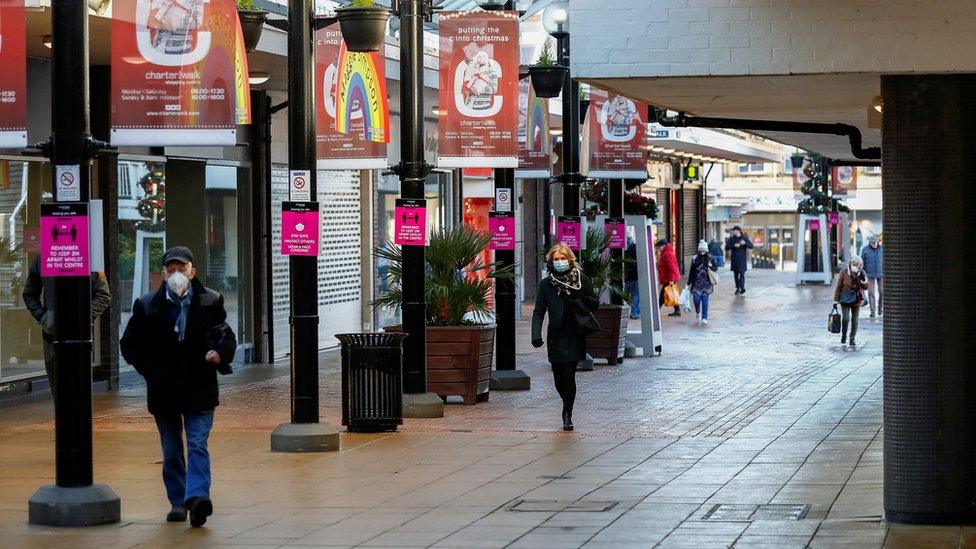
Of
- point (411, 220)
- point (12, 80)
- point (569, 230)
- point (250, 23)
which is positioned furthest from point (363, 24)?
point (569, 230)

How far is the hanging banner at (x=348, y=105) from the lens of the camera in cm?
1731

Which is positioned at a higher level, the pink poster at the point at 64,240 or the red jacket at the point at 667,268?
the pink poster at the point at 64,240

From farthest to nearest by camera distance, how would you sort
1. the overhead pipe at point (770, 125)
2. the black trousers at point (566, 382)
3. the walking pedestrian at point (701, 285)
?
1. the walking pedestrian at point (701, 285)
2. the black trousers at point (566, 382)
3. the overhead pipe at point (770, 125)

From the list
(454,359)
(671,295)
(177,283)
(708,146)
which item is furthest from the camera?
(708,146)

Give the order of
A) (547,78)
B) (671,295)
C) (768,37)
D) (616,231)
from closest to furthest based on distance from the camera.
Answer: (768,37) < (547,78) < (616,231) < (671,295)

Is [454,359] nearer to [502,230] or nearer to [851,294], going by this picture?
[502,230]

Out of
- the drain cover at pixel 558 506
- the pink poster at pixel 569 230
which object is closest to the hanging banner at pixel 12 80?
the drain cover at pixel 558 506

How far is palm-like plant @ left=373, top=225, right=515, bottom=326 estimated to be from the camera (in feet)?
56.8

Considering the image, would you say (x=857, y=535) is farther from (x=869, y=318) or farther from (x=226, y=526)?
(x=869, y=318)

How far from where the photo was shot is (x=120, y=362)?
20.2 meters

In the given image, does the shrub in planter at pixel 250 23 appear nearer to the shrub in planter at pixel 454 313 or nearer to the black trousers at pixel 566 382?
the shrub in planter at pixel 454 313

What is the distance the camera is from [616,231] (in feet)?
77.1

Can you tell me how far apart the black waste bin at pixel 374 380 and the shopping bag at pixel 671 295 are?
2011 centimetres

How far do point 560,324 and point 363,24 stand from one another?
345 centimetres
